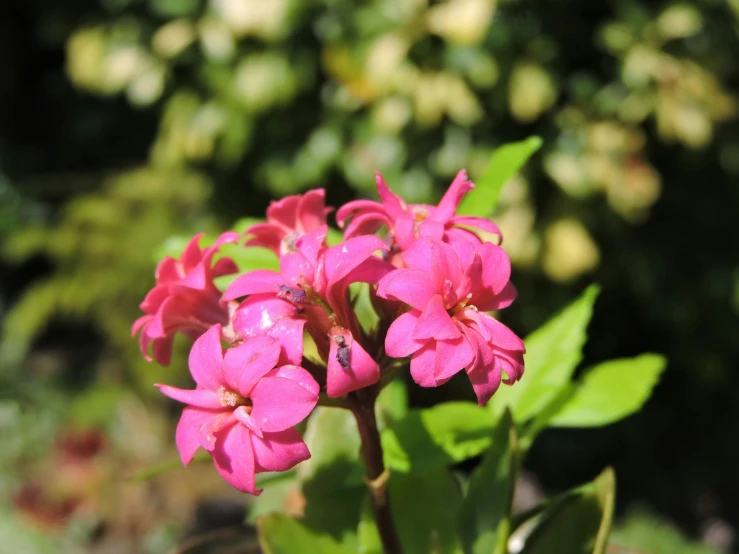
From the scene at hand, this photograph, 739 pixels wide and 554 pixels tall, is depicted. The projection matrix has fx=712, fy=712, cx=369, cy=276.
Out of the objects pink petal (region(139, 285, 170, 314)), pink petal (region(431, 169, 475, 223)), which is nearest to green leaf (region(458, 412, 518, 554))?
pink petal (region(431, 169, 475, 223))

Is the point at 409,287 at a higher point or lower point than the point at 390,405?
higher

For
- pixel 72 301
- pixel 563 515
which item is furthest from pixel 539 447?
pixel 563 515

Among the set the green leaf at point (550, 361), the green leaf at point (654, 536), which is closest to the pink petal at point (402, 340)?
the green leaf at point (550, 361)

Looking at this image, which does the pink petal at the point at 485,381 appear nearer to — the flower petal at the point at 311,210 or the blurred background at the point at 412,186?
the flower petal at the point at 311,210

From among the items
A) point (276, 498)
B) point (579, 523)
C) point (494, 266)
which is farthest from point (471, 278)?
point (276, 498)

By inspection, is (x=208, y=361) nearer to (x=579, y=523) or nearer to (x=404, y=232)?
(x=404, y=232)

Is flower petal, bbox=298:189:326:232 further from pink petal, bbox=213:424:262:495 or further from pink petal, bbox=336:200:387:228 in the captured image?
pink petal, bbox=213:424:262:495
